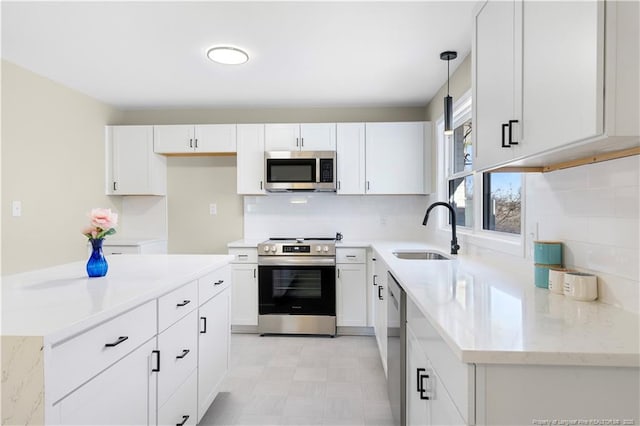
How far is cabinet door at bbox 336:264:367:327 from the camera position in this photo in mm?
3625

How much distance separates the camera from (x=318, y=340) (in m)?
3.53

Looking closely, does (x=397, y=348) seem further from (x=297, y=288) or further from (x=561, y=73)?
(x=297, y=288)

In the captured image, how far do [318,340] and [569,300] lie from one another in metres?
2.55

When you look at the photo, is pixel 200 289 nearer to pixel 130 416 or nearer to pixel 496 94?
pixel 130 416

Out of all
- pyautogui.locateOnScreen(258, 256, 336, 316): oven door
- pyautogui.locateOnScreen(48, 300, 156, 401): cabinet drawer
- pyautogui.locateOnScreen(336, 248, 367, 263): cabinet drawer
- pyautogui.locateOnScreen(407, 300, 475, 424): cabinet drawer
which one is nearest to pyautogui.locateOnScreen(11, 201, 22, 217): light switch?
pyautogui.locateOnScreen(258, 256, 336, 316): oven door

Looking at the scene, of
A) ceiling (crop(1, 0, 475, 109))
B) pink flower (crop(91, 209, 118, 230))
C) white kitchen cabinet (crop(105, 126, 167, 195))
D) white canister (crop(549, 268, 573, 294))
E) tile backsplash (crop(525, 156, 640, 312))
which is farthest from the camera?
white kitchen cabinet (crop(105, 126, 167, 195))

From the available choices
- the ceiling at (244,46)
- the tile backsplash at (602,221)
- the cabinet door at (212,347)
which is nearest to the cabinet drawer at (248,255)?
the cabinet door at (212,347)

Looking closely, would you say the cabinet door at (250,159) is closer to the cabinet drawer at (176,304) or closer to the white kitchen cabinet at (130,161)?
the white kitchen cabinet at (130,161)

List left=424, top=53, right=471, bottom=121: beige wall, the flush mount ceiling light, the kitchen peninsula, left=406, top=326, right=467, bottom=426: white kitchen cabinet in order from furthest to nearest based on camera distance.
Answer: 1. left=424, top=53, right=471, bottom=121: beige wall
2. the flush mount ceiling light
3. left=406, top=326, right=467, bottom=426: white kitchen cabinet
4. the kitchen peninsula

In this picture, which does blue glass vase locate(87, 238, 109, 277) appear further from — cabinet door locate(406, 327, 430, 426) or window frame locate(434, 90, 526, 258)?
window frame locate(434, 90, 526, 258)

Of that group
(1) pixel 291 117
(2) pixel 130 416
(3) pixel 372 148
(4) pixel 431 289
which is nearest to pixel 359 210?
(3) pixel 372 148

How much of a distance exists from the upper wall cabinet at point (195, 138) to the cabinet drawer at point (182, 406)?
2.55 meters

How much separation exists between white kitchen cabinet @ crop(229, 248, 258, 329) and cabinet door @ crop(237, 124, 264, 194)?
0.69 metres

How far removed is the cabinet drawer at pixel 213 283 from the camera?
2055mm
